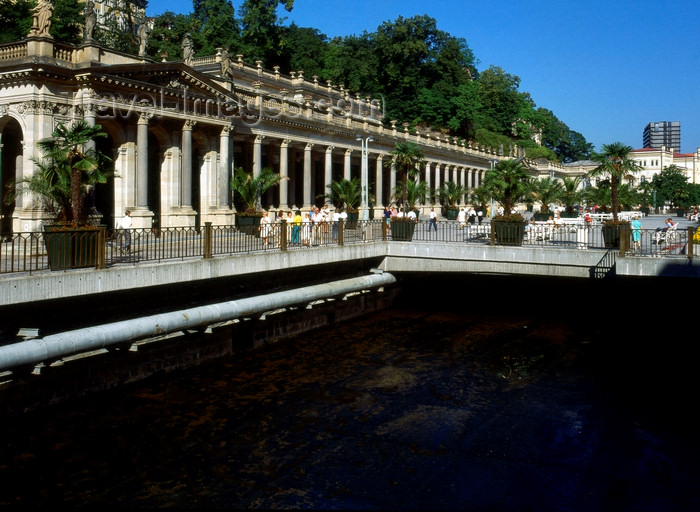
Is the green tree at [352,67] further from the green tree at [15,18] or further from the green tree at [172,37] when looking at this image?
the green tree at [15,18]

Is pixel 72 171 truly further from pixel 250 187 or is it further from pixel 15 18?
pixel 15 18

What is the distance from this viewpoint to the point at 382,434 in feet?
43.8

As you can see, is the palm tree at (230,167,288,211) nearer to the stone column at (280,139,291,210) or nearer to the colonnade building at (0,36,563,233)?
the colonnade building at (0,36,563,233)

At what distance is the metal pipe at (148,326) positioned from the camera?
13.3 metres

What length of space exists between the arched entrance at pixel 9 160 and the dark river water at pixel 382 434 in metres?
15.8

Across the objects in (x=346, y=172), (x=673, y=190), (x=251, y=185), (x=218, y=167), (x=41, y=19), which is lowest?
(x=251, y=185)

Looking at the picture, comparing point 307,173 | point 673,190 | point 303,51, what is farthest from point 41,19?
point 673,190

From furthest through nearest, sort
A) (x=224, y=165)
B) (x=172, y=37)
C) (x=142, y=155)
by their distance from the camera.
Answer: (x=172, y=37) < (x=224, y=165) < (x=142, y=155)

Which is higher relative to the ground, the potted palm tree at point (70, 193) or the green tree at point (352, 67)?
the green tree at point (352, 67)

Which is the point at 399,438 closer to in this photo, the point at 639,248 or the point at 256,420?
the point at 256,420

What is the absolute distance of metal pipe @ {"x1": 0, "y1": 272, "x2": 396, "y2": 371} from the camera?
13281mm

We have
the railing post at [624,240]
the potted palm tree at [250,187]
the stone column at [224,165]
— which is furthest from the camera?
the stone column at [224,165]

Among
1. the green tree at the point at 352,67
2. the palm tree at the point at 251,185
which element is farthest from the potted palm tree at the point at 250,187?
the green tree at the point at 352,67

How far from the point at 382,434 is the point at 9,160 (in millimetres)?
24476
